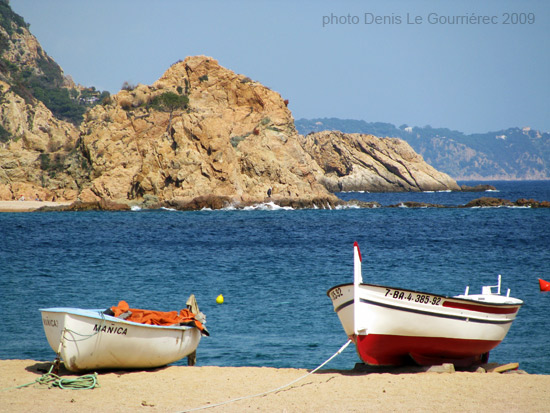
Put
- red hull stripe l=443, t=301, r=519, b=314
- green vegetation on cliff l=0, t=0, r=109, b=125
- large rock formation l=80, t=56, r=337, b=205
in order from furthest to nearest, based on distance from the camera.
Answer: green vegetation on cliff l=0, t=0, r=109, b=125 < large rock formation l=80, t=56, r=337, b=205 < red hull stripe l=443, t=301, r=519, b=314

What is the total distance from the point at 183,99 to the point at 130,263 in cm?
4706

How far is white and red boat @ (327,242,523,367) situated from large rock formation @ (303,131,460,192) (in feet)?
374

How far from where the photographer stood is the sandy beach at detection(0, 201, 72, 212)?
60.0m

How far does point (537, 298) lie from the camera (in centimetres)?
2039

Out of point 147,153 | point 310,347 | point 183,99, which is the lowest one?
point 310,347

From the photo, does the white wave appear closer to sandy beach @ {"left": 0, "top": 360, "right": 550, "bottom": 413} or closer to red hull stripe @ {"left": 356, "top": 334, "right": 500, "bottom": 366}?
sandy beach @ {"left": 0, "top": 360, "right": 550, "bottom": 413}

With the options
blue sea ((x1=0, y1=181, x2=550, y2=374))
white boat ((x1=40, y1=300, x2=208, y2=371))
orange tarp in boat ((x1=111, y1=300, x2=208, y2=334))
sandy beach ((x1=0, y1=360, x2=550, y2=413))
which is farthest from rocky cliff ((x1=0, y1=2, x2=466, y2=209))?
sandy beach ((x1=0, y1=360, x2=550, y2=413))

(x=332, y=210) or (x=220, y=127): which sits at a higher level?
(x=220, y=127)

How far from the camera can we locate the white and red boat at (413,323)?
1081cm

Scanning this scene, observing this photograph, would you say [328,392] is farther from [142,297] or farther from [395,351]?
[142,297]

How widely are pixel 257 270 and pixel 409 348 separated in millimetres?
16034

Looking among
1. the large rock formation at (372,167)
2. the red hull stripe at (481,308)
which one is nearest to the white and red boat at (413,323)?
the red hull stripe at (481,308)

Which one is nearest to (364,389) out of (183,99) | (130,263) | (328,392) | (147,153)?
(328,392)

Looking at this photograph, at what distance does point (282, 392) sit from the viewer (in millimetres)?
10594
